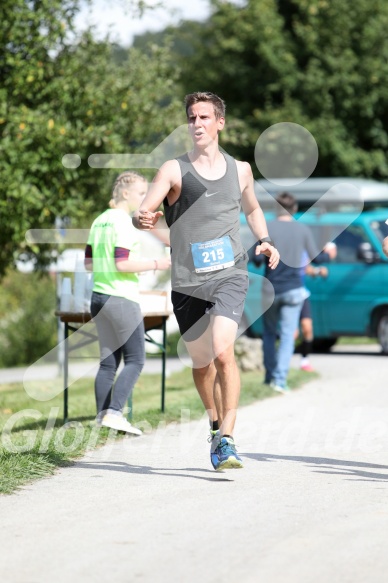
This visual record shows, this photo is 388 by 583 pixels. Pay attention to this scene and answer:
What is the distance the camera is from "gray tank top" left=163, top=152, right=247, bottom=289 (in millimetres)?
6875

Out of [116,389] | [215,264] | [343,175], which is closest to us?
[215,264]

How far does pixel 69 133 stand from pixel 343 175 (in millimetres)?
18235

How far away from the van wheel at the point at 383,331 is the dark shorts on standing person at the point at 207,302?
11.7m

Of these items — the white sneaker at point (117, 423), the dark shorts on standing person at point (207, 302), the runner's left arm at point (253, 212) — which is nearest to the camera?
the dark shorts on standing person at point (207, 302)

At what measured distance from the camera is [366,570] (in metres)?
4.71

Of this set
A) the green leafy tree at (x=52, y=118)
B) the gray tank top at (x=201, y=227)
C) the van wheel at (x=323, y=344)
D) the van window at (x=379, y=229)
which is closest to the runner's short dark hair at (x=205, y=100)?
the gray tank top at (x=201, y=227)

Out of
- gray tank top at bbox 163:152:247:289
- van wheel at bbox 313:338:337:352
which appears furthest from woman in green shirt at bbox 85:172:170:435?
van wheel at bbox 313:338:337:352

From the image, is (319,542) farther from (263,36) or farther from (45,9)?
(263,36)

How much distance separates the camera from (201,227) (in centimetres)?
689

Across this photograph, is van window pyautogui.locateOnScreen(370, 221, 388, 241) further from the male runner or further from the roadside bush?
the male runner

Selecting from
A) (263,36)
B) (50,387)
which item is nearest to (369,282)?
(50,387)

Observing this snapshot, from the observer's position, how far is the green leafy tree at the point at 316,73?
30359mm

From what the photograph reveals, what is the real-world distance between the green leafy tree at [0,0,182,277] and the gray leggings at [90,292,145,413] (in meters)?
4.07

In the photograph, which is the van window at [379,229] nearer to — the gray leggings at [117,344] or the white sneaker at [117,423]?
the gray leggings at [117,344]
